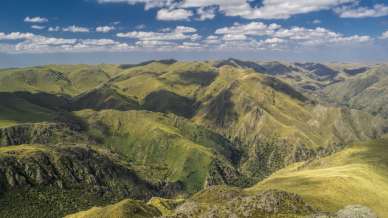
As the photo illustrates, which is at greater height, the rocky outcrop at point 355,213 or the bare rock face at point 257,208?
the rocky outcrop at point 355,213

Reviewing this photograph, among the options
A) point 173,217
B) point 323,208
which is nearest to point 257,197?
point 173,217

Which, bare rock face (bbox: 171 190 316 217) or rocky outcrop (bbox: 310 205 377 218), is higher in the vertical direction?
rocky outcrop (bbox: 310 205 377 218)

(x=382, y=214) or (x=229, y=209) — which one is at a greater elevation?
(x=229, y=209)

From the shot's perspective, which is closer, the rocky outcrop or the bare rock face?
the rocky outcrop

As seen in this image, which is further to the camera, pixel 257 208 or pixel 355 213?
pixel 257 208

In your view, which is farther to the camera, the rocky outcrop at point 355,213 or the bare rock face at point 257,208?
the bare rock face at point 257,208

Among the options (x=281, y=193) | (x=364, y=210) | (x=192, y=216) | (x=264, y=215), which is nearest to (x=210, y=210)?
(x=192, y=216)

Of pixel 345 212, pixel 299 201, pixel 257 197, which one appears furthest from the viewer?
pixel 299 201

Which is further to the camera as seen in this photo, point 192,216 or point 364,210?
point 192,216

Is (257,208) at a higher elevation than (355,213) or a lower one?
lower

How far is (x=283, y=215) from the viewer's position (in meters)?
131

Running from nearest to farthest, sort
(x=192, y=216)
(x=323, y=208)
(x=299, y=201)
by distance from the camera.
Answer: (x=192, y=216) < (x=299, y=201) < (x=323, y=208)

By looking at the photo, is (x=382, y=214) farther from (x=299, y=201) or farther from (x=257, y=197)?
(x=257, y=197)

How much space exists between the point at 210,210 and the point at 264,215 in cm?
1849
